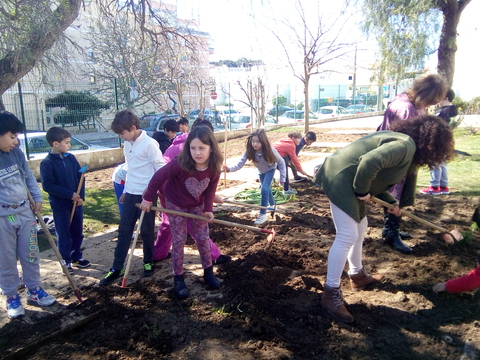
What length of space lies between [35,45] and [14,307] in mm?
3334

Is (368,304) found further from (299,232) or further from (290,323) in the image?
(299,232)

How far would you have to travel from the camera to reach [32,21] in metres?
5.05

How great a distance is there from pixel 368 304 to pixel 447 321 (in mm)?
611

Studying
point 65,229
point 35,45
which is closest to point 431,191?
point 65,229

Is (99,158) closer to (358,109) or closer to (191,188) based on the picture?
(191,188)

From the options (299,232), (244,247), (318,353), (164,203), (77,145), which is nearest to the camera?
(318,353)

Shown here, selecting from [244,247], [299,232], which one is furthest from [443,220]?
[244,247]

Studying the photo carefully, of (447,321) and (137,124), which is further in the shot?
(137,124)

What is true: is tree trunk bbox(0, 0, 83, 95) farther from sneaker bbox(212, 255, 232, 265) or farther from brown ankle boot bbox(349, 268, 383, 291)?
brown ankle boot bbox(349, 268, 383, 291)

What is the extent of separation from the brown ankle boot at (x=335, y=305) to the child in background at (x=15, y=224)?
7.98 feet

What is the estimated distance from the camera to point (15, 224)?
3367 millimetres

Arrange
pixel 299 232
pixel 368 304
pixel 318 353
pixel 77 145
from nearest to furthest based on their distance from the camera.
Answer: pixel 318 353 → pixel 368 304 → pixel 299 232 → pixel 77 145

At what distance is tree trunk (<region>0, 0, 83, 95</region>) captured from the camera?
491cm

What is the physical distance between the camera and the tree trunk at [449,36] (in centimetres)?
1143
